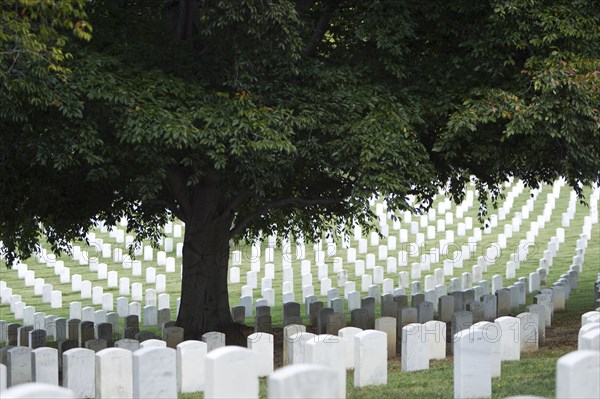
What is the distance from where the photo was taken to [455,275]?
29.6 meters

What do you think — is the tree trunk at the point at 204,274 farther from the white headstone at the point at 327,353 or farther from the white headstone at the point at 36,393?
the white headstone at the point at 36,393

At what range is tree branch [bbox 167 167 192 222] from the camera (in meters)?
16.6

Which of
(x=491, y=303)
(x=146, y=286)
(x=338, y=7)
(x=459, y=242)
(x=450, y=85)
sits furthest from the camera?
(x=459, y=242)

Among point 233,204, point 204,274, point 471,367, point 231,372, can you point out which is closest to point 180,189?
point 233,204

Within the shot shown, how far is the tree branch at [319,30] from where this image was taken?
16370mm

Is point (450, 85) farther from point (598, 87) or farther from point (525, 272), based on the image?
point (525, 272)

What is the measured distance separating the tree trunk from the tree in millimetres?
1034

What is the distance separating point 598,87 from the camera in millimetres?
14297

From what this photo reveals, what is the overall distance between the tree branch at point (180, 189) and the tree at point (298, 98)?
0.06 meters

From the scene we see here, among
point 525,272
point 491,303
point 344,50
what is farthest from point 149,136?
point 525,272

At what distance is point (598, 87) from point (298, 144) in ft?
13.3

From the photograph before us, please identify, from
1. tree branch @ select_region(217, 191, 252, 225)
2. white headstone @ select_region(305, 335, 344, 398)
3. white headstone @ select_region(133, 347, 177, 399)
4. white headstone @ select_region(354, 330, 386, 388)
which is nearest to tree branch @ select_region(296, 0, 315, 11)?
tree branch @ select_region(217, 191, 252, 225)

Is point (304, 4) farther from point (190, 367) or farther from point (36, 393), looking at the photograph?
point (36, 393)

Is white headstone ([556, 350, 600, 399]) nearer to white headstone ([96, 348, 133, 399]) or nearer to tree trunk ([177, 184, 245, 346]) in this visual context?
white headstone ([96, 348, 133, 399])
